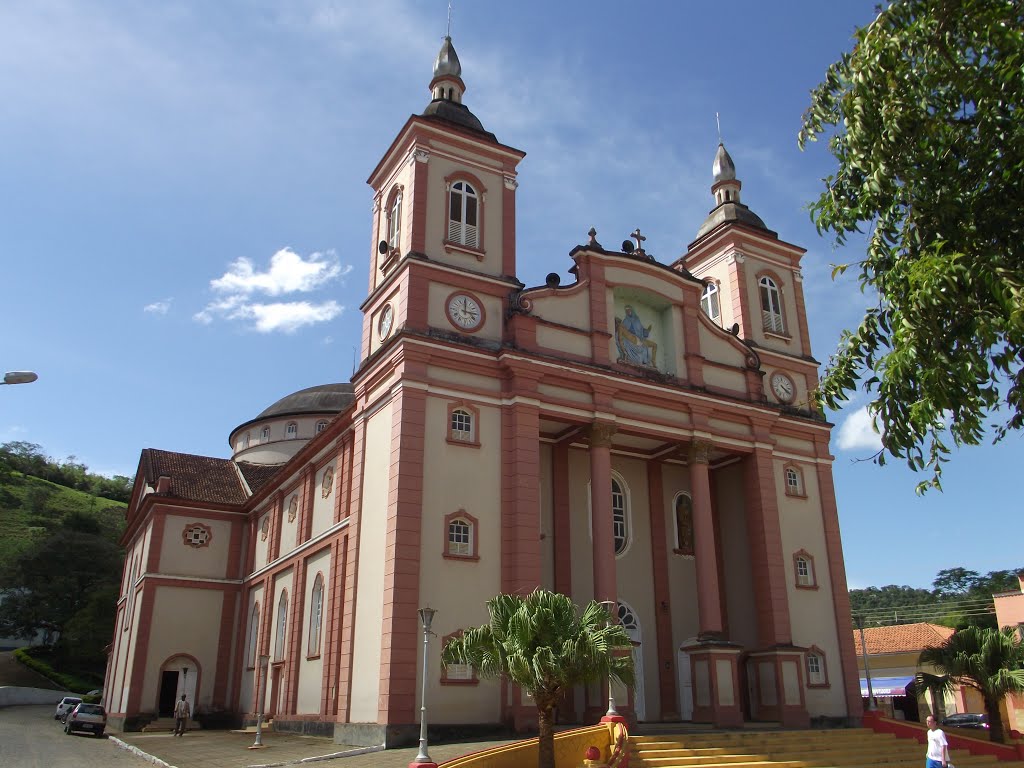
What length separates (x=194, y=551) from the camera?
3712 centimetres

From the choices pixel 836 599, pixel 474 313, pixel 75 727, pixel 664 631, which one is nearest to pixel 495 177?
pixel 474 313

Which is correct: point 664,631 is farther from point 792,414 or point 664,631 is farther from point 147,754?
point 147,754

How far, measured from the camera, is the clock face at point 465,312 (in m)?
23.2

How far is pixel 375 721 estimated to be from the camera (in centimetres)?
1919

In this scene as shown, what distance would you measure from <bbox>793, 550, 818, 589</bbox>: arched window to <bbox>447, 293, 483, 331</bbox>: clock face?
41.5ft

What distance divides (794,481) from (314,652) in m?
16.4

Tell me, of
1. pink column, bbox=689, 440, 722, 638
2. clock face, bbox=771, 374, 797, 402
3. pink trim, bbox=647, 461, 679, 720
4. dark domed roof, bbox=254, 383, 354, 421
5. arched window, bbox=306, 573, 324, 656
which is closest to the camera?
pink column, bbox=689, 440, 722, 638

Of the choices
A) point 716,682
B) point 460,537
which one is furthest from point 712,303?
point 460,537

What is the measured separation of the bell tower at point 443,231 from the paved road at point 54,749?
40.9 ft

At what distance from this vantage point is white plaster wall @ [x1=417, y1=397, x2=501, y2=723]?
1959 centimetres

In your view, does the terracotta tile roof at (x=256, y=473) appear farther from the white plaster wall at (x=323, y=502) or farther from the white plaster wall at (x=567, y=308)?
the white plaster wall at (x=567, y=308)

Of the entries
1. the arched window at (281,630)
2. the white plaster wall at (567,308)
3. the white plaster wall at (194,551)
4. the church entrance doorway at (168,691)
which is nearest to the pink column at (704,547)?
the white plaster wall at (567,308)

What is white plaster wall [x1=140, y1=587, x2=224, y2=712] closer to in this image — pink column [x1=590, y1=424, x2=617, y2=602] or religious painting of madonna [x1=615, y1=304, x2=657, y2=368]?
pink column [x1=590, y1=424, x2=617, y2=602]

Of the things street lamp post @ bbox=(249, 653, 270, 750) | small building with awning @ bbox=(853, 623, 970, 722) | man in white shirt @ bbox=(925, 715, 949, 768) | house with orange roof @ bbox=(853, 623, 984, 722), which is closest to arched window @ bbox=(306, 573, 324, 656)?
street lamp post @ bbox=(249, 653, 270, 750)
